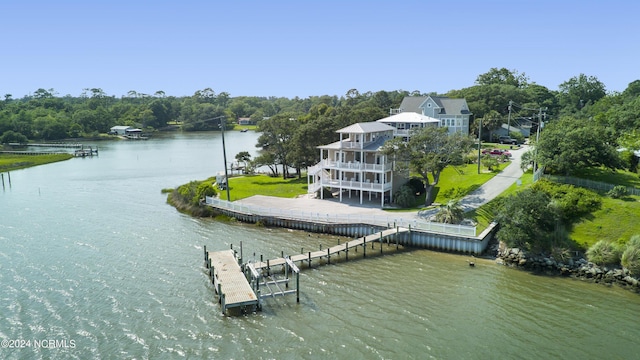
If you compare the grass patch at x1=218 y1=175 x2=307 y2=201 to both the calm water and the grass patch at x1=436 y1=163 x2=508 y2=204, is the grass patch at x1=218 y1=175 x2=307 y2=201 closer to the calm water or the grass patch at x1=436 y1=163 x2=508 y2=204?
the calm water

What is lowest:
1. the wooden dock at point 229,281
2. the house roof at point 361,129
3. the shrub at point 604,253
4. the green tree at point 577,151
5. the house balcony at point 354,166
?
the wooden dock at point 229,281

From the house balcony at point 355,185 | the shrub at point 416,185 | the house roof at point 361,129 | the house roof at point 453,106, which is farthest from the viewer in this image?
the house roof at point 453,106

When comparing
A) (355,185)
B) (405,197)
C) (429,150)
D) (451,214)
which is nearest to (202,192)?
(355,185)

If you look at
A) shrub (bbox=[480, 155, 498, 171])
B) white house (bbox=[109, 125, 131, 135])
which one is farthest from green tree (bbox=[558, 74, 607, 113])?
white house (bbox=[109, 125, 131, 135])

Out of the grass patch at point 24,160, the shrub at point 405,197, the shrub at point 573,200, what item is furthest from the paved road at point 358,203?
the grass patch at point 24,160

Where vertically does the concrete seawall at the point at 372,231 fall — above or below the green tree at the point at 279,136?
below

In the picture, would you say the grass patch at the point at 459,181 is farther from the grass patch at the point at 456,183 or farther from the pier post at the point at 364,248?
the pier post at the point at 364,248

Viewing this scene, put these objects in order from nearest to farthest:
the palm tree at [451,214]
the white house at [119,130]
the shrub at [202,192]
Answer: the palm tree at [451,214]
the shrub at [202,192]
the white house at [119,130]
